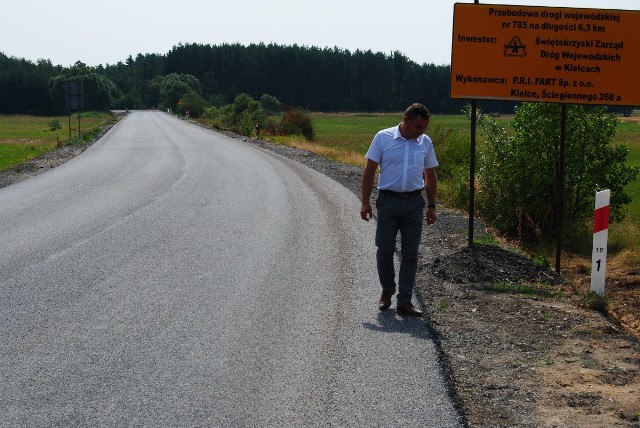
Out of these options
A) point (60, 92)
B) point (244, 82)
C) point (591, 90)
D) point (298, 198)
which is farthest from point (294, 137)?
point (244, 82)

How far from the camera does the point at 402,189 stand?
23.5 feet

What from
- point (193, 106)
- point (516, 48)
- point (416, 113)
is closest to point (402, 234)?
point (416, 113)

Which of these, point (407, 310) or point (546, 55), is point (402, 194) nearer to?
point (407, 310)

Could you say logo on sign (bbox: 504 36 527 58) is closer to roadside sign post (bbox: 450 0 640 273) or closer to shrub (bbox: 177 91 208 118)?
roadside sign post (bbox: 450 0 640 273)

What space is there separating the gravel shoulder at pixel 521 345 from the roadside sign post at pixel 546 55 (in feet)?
4.64

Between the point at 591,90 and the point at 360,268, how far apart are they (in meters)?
3.53

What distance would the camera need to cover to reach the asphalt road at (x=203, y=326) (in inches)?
191

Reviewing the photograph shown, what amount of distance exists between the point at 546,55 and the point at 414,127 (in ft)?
11.9

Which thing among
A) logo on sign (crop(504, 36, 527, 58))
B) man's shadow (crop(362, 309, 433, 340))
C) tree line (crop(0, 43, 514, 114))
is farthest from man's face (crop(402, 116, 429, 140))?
tree line (crop(0, 43, 514, 114))

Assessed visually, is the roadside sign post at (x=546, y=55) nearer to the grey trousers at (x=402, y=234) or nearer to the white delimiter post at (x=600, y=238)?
the white delimiter post at (x=600, y=238)

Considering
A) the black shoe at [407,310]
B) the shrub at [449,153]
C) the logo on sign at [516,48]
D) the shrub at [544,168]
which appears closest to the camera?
the black shoe at [407,310]

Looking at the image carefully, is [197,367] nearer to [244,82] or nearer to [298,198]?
[298,198]

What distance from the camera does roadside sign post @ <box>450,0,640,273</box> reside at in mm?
9695

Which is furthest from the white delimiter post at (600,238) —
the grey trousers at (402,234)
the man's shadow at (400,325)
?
the man's shadow at (400,325)
